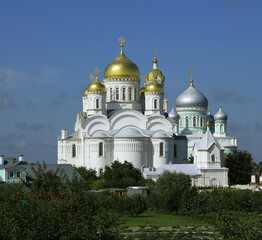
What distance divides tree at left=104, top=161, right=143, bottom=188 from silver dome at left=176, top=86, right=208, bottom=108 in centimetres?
2855

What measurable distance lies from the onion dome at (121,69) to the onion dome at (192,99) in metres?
21.9

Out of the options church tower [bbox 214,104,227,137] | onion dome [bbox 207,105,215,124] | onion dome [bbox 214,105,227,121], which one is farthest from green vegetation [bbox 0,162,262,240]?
onion dome [bbox 207,105,215,124]

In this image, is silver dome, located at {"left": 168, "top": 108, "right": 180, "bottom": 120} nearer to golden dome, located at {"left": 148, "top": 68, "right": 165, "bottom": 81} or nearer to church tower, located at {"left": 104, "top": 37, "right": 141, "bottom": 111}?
golden dome, located at {"left": 148, "top": 68, "right": 165, "bottom": 81}

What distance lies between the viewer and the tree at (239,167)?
2213 inches

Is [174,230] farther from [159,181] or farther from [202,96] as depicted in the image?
[202,96]

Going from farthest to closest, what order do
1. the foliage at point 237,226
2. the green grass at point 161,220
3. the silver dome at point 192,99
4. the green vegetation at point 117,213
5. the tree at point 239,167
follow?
the silver dome at point 192,99 < the tree at point 239,167 < the green grass at point 161,220 < the foliage at point 237,226 < the green vegetation at point 117,213

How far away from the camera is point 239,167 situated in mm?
57094

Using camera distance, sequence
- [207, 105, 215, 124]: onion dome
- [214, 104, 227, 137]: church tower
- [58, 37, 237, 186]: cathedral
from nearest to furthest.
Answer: [58, 37, 237, 186]: cathedral → [214, 104, 227, 137]: church tower → [207, 105, 215, 124]: onion dome

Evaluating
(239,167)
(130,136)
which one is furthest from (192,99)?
(130,136)

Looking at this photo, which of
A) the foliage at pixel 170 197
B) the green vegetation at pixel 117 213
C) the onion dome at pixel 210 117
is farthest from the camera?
the onion dome at pixel 210 117

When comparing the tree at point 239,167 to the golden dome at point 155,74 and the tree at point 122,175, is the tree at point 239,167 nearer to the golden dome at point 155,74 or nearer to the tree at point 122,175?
the tree at point 122,175

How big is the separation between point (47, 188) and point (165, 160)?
105ft

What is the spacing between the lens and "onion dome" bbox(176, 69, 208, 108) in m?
77.2

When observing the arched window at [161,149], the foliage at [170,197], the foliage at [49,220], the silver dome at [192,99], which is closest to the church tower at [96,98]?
the arched window at [161,149]
